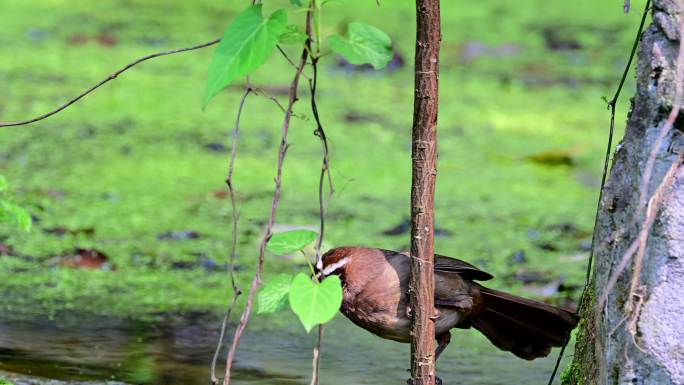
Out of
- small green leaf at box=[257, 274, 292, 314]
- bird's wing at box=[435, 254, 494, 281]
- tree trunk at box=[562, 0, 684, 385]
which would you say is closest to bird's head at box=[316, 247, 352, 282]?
bird's wing at box=[435, 254, 494, 281]

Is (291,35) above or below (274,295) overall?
above

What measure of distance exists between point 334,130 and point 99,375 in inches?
144

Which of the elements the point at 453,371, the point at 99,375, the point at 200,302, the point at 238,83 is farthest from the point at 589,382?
the point at 238,83

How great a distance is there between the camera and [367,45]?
225cm

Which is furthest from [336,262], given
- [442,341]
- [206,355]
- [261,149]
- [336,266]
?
[261,149]

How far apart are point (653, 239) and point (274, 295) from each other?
30.1 inches

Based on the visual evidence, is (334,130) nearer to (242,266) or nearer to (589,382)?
(242,266)

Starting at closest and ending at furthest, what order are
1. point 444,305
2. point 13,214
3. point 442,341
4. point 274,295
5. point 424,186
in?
point 274,295
point 424,186
point 13,214
point 444,305
point 442,341

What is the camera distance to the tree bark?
89.0 inches

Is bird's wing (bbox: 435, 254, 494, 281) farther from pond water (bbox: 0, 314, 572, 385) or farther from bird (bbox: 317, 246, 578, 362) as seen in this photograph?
pond water (bbox: 0, 314, 572, 385)

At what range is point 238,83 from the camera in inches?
313

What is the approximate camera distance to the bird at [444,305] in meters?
2.86

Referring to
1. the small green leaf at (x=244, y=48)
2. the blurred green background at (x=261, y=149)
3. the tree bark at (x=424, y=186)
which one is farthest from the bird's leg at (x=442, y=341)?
the small green leaf at (x=244, y=48)

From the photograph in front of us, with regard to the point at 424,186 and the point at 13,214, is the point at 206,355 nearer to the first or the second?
the point at 13,214
